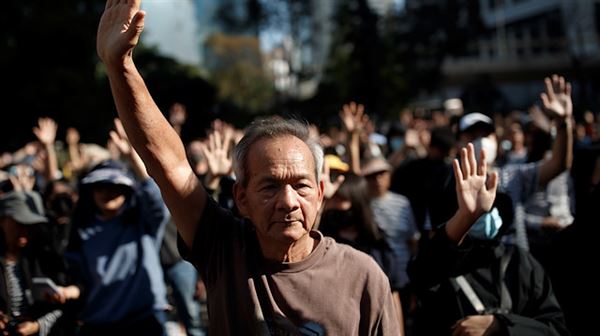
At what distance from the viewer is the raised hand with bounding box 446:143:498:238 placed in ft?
8.54

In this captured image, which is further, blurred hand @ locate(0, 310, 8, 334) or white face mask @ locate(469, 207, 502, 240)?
blurred hand @ locate(0, 310, 8, 334)

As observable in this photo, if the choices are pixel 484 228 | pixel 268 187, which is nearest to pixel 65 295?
pixel 268 187

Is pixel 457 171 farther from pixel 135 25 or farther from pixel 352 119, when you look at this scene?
pixel 352 119

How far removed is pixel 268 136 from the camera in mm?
2229

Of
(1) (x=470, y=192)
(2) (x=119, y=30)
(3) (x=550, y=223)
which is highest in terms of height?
(2) (x=119, y=30)

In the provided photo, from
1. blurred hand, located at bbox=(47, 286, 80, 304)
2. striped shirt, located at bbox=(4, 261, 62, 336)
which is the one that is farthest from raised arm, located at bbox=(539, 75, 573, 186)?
striped shirt, located at bbox=(4, 261, 62, 336)

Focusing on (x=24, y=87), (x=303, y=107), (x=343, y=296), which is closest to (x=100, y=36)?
(x=343, y=296)

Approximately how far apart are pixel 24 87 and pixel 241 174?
66.4ft

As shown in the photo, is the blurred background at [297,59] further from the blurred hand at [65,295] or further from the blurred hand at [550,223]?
the blurred hand at [550,223]

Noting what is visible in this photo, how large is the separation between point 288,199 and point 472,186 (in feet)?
2.87

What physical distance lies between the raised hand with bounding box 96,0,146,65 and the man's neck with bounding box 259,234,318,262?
0.76m

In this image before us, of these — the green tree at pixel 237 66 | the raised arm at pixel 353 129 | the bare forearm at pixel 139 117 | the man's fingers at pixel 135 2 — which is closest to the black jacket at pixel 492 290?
the bare forearm at pixel 139 117

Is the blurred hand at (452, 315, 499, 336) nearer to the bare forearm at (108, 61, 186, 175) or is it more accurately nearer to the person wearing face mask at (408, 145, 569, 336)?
the person wearing face mask at (408, 145, 569, 336)

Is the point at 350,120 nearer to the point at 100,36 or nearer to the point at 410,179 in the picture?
Result: the point at 410,179
